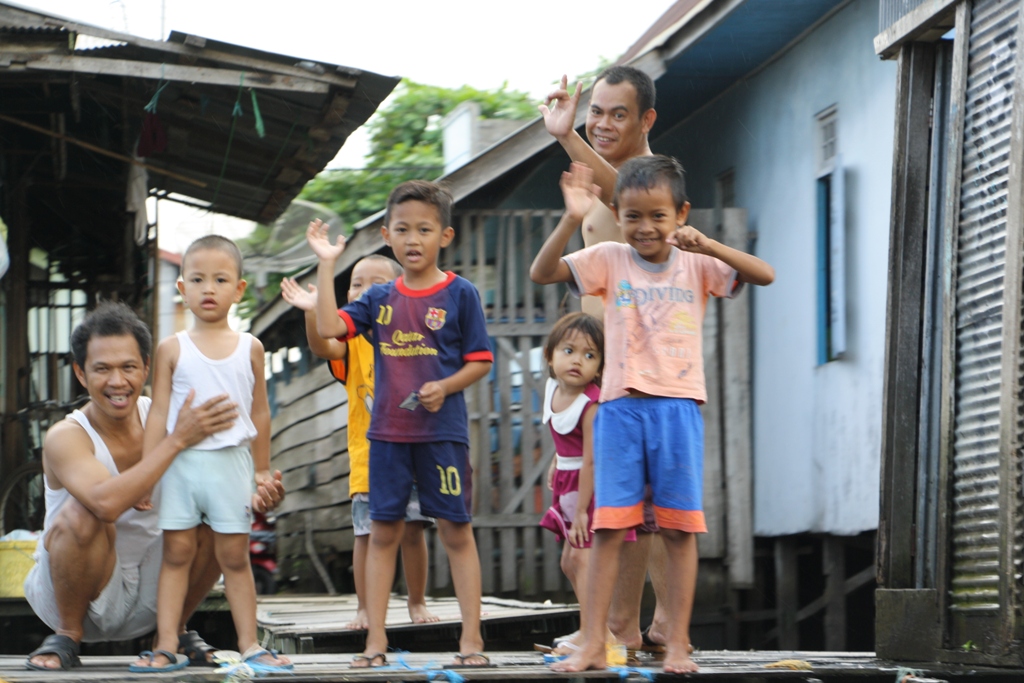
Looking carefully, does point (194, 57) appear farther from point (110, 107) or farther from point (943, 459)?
point (943, 459)

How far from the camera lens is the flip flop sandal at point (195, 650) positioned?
14.2 ft

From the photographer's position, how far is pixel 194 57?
7.40m

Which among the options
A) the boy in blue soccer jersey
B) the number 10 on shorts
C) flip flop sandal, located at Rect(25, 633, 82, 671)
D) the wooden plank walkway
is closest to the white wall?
the wooden plank walkway

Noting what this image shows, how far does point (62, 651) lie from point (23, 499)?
211 inches

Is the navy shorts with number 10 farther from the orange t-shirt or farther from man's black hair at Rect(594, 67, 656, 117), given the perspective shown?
man's black hair at Rect(594, 67, 656, 117)

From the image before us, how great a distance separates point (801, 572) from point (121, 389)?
8.06 m

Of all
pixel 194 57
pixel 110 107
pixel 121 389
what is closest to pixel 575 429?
pixel 121 389

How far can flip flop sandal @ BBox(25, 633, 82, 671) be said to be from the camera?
4.22 metres

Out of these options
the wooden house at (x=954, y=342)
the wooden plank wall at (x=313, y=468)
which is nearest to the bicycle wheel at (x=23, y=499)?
the wooden plank wall at (x=313, y=468)

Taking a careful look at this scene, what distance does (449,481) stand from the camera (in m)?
4.29

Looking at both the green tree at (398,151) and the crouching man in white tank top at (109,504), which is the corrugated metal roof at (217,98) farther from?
the green tree at (398,151)

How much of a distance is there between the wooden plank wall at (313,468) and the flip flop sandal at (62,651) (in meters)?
6.90

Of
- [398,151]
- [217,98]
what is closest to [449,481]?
[217,98]

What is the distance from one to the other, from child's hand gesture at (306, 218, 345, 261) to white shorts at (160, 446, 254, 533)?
794mm
